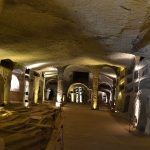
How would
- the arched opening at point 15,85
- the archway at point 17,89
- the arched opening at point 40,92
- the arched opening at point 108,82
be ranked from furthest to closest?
the arched opening at point 40,92 → the arched opening at point 108,82 → the arched opening at point 15,85 → the archway at point 17,89

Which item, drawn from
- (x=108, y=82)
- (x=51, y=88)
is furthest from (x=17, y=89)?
(x=51, y=88)

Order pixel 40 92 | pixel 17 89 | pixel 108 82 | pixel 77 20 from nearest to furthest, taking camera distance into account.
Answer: pixel 77 20 → pixel 17 89 → pixel 40 92 → pixel 108 82

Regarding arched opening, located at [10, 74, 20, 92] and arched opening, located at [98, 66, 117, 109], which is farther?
arched opening, located at [98, 66, 117, 109]

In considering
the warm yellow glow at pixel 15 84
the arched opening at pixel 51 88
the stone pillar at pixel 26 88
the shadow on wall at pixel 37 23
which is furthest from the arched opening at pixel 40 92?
the shadow on wall at pixel 37 23

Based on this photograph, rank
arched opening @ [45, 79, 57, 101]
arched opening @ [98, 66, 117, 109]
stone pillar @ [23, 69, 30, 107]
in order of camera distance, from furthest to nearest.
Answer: arched opening @ [45, 79, 57, 101], arched opening @ [98, 66, 117, 109], stone pillar @ [23, 69, 30, 107]

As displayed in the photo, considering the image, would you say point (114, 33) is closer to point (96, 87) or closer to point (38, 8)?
point (38, 8)

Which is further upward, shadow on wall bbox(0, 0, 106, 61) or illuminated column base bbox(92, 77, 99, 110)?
shadow on wall bbox(0, 0, 106, 61)

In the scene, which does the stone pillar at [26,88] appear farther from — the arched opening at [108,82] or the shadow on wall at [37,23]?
the shadow on wall at [37,23]

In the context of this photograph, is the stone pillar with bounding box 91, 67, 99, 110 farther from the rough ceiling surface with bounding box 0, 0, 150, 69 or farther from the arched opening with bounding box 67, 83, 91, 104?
the rough ceiling surface with bounding box 0, 0, 150, 69

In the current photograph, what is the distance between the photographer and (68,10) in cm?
471

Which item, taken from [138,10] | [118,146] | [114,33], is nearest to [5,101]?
[118,146]

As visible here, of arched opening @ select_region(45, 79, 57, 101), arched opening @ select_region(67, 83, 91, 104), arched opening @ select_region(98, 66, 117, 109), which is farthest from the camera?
arched opening @ select_region(67, 83, 91, 104)

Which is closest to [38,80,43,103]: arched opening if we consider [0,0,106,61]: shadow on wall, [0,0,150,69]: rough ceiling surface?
[0,0,106,61]: shadow on wall

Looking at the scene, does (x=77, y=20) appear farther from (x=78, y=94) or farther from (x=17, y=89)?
(x=78, y=94)
